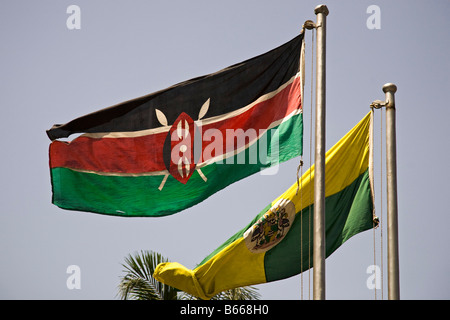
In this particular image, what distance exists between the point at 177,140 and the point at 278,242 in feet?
6.46

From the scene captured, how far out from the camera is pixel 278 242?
10.5 metres

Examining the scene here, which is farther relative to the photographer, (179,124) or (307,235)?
(307,235)

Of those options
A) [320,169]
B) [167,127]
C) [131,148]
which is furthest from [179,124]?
[320,169]

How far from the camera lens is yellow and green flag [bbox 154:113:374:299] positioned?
34.3ft

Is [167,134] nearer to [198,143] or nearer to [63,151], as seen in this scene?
[198,143]

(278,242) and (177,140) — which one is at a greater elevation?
(177,140)

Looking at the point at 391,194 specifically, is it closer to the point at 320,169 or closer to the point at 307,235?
the point at 320,169

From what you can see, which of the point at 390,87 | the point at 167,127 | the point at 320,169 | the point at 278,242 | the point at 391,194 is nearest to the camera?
the point at 320,169

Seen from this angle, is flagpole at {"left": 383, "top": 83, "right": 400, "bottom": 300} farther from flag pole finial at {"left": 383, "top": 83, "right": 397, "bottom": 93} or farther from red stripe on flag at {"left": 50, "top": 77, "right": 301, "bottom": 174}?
red stripe on flag at {"left": 50, "top": 77, "right": 301, "bottom": 174}

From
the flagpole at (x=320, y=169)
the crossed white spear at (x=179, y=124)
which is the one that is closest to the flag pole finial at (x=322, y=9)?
the flagpole at (x=320, y=169)

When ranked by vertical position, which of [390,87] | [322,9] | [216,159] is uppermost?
[322,9]
